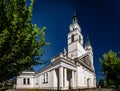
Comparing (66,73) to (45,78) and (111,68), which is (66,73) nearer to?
(45,78)

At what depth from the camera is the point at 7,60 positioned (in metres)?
10.5

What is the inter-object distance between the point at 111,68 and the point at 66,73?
1942cm

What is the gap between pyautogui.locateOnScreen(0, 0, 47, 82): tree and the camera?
10.3 metres

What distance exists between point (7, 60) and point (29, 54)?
4.19 feet

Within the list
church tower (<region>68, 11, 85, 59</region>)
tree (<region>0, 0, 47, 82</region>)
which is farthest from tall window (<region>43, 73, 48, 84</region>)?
tree (<region>0, 0, 47, 82</region>)

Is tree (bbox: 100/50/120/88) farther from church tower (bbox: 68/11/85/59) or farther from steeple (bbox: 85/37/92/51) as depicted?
steeple (bbox: 85/37/92/51)

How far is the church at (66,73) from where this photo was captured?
143ft

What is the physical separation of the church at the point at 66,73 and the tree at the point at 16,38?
3114cm

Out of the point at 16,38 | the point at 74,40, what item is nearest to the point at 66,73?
the point at 74,40

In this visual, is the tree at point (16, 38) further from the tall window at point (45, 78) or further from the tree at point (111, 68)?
the tall window at point (45, 78)

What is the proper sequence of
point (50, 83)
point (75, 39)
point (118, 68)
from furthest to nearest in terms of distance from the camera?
1. point (75, 39)
2. point (50, 83)
3. point (118, 68)

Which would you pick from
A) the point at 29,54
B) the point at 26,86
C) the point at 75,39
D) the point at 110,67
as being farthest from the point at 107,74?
the point at 26,86

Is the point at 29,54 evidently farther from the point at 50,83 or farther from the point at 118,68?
the point at 50,83

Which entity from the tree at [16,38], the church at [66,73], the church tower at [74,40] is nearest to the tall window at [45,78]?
the church at [66,73]
